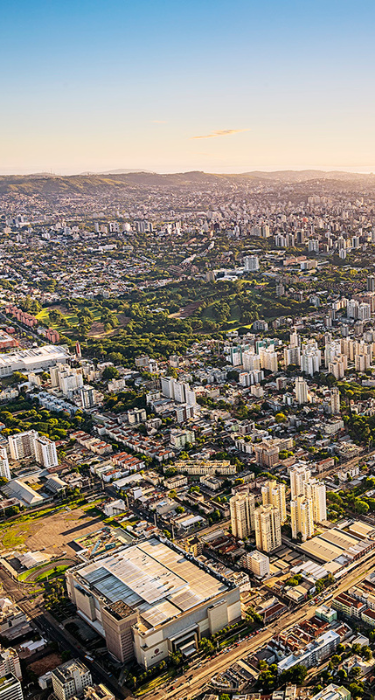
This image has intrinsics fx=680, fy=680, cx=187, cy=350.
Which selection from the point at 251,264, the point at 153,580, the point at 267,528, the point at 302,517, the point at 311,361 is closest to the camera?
the point at 153,580

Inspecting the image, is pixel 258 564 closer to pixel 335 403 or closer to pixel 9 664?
pixel 9 664

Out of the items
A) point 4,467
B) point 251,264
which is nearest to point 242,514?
point 4,467

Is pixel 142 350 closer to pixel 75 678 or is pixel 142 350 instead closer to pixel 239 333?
pixel 239 333

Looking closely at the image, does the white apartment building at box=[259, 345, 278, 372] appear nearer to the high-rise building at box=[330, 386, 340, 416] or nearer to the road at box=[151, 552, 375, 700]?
the high-rise building at box=[330, 386, 340, 416]

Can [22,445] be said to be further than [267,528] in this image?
Yes

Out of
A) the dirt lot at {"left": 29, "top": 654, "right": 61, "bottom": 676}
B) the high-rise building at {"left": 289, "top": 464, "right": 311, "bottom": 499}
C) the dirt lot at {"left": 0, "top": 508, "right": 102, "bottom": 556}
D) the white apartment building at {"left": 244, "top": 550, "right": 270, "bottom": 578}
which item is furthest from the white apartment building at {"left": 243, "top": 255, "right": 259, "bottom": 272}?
the dirt lot at {"left": 29, "top": 654, "right": 61, "bottom": 676}

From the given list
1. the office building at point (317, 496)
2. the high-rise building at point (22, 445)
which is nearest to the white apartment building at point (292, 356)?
the high-rise building at point (22, 445)

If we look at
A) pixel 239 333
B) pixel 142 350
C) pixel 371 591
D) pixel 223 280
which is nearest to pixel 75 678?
pixel 371 591

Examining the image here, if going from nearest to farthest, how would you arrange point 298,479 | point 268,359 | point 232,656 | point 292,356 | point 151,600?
point 232,656, point 151,600, point 298,479, point 268,359, point 292,356
